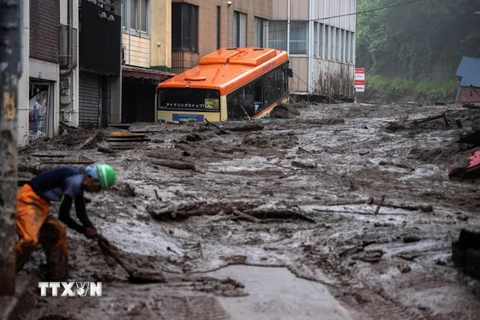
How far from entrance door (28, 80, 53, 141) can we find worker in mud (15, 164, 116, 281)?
13.9 meters

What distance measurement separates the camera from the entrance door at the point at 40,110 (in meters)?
23.2

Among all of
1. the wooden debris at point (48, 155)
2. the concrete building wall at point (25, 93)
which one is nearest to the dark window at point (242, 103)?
the concrete building wall at point (25, 93)

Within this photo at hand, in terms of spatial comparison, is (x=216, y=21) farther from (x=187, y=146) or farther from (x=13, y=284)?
(x=13, y=284)

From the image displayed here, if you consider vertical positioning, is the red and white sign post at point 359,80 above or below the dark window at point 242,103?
above

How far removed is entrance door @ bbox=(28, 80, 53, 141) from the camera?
2319 cm

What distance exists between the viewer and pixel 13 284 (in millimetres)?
7734

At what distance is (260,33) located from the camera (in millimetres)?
48969

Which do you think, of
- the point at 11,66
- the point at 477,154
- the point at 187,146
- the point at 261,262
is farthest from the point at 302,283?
the point at 187,146

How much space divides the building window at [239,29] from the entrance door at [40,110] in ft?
69.1

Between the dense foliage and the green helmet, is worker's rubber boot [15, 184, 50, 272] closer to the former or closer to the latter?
the green helmet

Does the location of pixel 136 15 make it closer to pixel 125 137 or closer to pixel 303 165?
pixel 125 137

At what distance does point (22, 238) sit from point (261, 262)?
3225 millimetres

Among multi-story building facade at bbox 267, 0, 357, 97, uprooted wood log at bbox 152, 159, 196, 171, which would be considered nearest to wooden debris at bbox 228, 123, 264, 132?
uprooted wood log at bbox 152, 159, 196, 171

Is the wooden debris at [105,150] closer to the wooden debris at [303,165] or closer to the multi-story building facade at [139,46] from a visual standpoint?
the multi-story building facade at [139,46]
